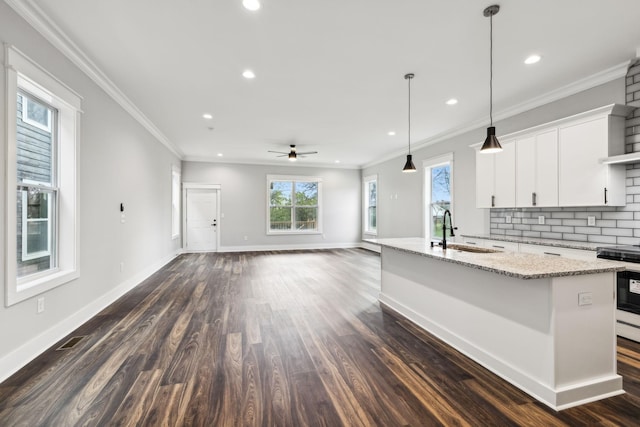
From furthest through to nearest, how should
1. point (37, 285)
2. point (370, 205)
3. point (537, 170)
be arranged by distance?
point (370, 205) < point (537, 170) < point (37, 285)

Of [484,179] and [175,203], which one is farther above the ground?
[484,179]

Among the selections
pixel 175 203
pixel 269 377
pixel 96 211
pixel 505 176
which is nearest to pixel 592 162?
pixel 505 176

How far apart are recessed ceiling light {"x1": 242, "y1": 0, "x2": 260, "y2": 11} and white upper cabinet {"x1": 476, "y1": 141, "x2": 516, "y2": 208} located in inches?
148

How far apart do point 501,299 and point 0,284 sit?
3619 mm

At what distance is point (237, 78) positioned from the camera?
11.7 ft

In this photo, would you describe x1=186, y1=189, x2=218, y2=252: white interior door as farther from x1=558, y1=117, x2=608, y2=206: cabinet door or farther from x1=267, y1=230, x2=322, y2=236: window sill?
x1=558, y1=117, x2=608, y2=206: cabinet door

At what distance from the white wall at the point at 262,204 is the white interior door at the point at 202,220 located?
228 millimetres

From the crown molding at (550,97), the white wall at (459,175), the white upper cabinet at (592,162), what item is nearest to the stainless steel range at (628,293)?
the white upper cabinet at (592,162)

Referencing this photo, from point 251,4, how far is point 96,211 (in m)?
2.92

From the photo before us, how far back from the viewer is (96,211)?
3486mm

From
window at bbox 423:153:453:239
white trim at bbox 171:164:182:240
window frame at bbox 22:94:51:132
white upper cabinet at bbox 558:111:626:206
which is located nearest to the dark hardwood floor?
white upper cabinet at bbox 558:111:626:206

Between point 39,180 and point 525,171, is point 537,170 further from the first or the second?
point 39,180

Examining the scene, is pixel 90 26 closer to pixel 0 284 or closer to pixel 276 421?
pixel 0 284

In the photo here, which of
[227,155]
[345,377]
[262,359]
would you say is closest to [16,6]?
[262,359]
